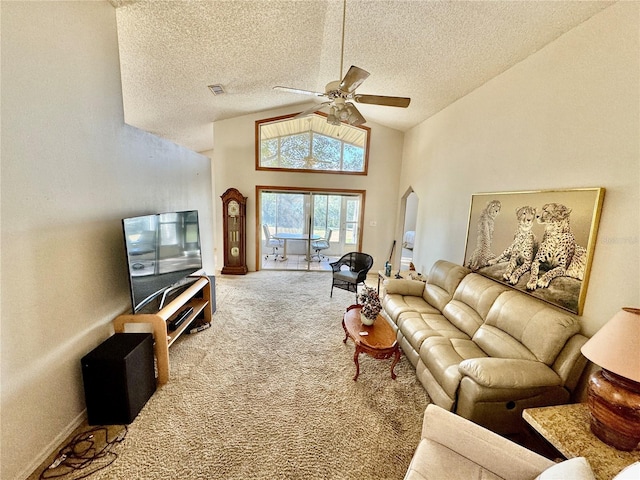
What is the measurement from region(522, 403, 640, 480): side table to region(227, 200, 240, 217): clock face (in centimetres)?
520

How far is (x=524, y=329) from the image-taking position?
81.2 inches

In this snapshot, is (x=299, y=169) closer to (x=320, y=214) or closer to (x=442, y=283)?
(x=320, y=214)

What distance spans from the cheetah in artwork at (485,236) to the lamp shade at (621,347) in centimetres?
157

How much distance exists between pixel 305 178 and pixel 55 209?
14.5 ft

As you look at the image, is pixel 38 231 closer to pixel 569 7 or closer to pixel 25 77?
pixel 25 77

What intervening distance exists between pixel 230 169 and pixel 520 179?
4.96m

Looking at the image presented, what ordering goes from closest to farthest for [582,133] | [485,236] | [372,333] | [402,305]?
1. [582,133]
2. [372,333]
3. [485,236]
4. [402,305]

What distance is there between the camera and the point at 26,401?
1.51 meters

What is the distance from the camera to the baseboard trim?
1.52 metres

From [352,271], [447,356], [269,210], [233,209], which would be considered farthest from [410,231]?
[447,356]

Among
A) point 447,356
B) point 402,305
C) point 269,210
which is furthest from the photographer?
point 269,210

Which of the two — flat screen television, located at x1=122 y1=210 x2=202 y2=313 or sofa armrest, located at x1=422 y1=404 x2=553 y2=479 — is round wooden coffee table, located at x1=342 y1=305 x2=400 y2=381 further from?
flat screen television, located at x1=122 y1=210 x2=202 y2=313

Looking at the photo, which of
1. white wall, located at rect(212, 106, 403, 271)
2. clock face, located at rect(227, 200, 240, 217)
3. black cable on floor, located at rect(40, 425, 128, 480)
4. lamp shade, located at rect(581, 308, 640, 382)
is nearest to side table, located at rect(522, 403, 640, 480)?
lamp shade, located at rect(581, 308, 640, 382)

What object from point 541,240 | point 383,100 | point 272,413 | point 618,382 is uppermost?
point 383,100
